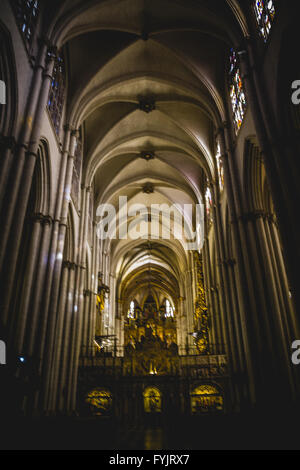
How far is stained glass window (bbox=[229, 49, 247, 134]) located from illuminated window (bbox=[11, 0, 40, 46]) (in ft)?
23.2

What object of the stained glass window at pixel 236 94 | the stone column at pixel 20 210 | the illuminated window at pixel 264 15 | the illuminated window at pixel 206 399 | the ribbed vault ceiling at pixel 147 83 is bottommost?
the illuminated window at pixel 206 399

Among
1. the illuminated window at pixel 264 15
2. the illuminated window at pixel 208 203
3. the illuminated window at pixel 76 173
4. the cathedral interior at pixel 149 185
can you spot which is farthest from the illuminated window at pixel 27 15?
the illuminated window at pixel 208 203

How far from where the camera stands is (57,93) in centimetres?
1397

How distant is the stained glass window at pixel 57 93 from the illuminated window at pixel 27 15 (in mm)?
1896

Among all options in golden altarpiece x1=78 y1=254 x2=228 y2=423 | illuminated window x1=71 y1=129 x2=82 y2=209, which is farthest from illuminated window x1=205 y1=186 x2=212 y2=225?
golden altarpiece x1=78 y1=254 x2=228 y2=423

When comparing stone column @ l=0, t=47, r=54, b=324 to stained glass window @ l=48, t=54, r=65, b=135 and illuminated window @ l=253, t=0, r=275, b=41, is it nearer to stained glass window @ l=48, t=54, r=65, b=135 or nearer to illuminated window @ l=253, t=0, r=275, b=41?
stained glass window @ l=48, t=54, r=65, b=135

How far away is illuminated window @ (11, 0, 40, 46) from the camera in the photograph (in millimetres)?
9590

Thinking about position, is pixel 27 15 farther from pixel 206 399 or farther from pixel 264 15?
pixel 206 399

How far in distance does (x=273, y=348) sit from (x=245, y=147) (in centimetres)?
662

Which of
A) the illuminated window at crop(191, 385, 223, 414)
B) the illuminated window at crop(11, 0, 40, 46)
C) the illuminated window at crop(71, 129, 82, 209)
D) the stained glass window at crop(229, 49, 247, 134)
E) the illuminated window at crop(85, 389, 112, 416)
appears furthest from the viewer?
the illuminated window at crop(71, 129, 82, 209)

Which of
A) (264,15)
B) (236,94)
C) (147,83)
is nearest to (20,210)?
(264,15)

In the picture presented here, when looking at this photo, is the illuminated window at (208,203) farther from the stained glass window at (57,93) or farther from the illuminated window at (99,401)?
the illuminated window at (99,401)

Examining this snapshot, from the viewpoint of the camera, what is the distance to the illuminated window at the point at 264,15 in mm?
9602
